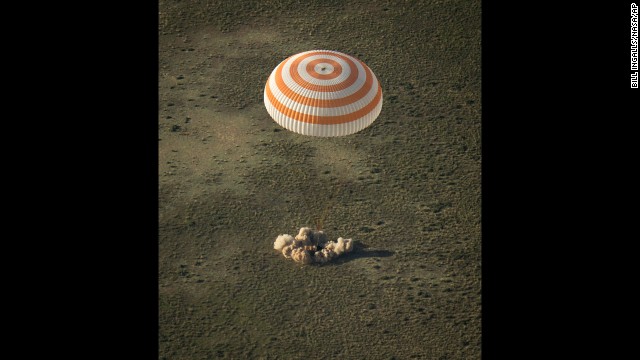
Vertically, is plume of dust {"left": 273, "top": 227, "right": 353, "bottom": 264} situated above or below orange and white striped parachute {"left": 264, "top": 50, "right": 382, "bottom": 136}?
below

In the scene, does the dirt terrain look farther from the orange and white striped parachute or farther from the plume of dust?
the orange and white striped parachute

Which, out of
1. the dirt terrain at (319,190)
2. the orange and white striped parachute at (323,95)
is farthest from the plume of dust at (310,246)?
the orange and white striped parachute at (323,95)

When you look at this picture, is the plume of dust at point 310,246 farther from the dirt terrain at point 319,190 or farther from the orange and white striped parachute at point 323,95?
the orange and white striped parachute at point 323,95

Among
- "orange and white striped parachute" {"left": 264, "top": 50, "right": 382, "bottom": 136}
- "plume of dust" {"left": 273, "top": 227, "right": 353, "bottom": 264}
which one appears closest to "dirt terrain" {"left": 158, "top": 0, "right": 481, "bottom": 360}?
"plume of dust" {"left": 273, "top": 227, "right": 353, "bottom": 264}

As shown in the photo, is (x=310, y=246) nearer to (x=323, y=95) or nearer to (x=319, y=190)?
(x=319, y=190)

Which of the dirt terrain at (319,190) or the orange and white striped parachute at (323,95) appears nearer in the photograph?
the orange and white striped parachute at (323,95)

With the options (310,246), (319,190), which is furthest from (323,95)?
→ (319,190)
